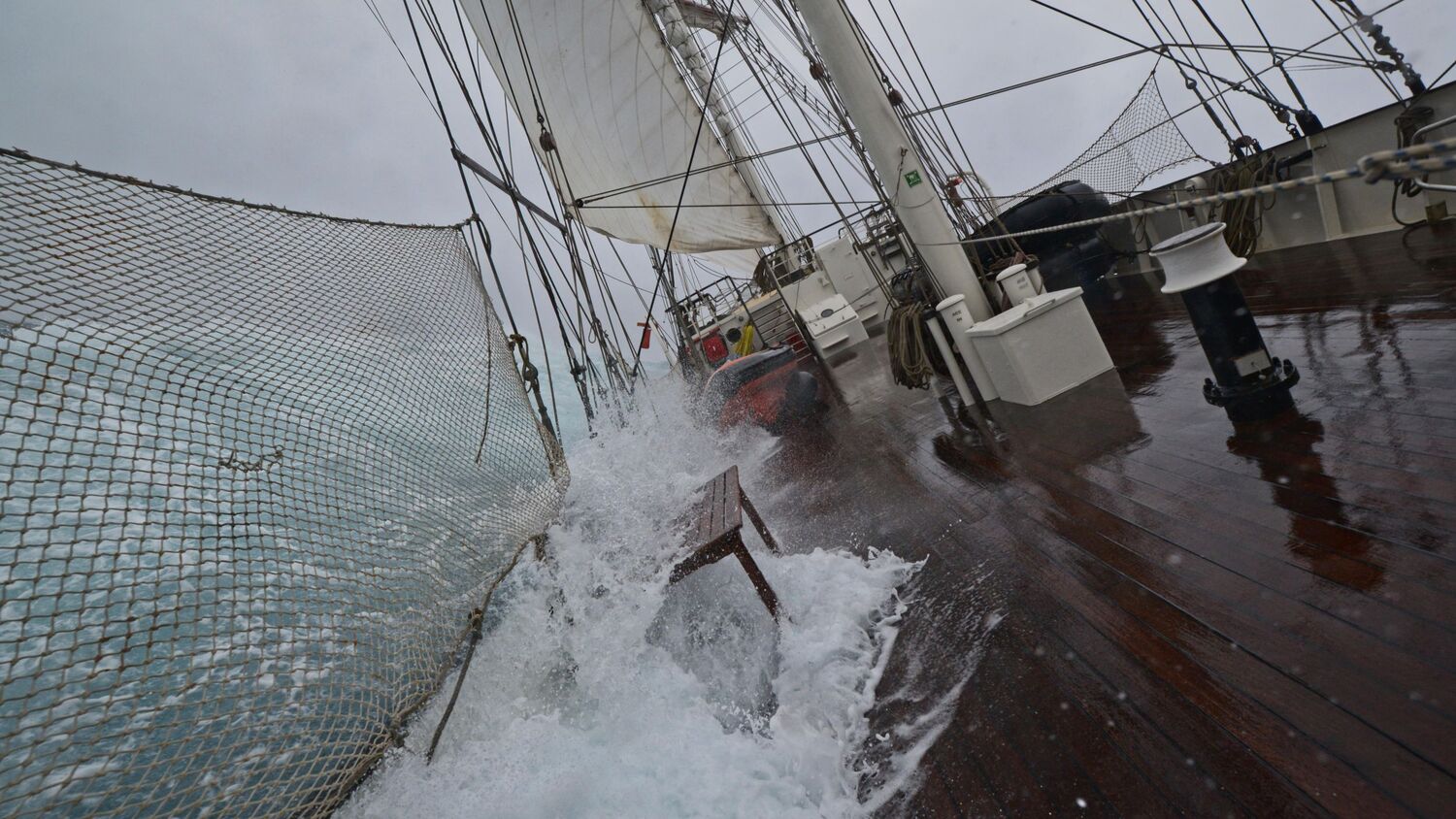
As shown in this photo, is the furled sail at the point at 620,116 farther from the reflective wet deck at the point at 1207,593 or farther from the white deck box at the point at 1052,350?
the reflective wet deck at the point at 1207,593

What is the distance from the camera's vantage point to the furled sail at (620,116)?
31.7ft

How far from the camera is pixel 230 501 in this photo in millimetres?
2303

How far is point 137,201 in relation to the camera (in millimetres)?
2480

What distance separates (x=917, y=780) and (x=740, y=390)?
6.13m

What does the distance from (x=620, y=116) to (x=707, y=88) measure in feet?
4.58

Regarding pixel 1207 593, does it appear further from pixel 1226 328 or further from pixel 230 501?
pixel 230 501

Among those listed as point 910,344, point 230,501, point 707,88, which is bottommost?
point 910,344

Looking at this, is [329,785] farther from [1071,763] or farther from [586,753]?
[1071,763]

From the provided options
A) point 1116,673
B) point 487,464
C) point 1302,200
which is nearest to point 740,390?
point 487,464

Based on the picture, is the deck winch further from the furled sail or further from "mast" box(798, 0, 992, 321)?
the furled sail

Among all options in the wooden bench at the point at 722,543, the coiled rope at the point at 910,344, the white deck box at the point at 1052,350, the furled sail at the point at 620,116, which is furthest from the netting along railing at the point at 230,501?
the furled sail at the point at 620,116

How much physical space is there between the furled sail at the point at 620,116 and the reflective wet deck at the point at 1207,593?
691 cm

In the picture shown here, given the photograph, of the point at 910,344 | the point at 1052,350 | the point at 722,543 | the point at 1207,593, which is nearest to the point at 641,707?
the point at 722,543

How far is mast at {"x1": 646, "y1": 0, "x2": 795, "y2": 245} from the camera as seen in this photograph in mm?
10523
